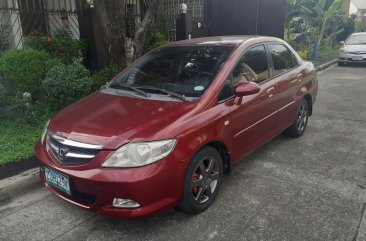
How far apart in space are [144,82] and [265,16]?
7852 millimetres

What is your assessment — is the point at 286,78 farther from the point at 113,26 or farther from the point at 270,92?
the point at 113,26

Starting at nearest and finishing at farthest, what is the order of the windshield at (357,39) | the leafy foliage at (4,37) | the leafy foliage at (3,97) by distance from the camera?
the leafy foliage at (3,97) → the leafy foliage at (4,37) → the windshield at (357,39)

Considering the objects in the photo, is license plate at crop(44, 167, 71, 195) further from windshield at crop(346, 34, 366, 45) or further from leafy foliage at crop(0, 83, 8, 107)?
windshield at crop(346, 34, 366, 45)

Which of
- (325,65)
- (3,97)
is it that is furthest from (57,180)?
(325,65)

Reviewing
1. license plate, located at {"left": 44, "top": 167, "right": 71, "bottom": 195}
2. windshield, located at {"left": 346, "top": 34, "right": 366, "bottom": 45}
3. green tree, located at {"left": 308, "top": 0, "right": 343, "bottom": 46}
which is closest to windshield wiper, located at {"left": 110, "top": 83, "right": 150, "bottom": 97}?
license plate, located at {"left": 44, "top": 167, "right": 71, "bottom": 195}

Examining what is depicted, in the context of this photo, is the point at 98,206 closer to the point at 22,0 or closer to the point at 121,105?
the point at 121,105

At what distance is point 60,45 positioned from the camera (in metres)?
6.93

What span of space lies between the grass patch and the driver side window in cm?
252

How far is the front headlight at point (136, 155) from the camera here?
2.77m

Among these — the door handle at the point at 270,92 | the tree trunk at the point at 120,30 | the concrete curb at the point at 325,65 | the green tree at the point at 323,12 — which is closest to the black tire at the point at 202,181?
the door handle at the point at 270,92

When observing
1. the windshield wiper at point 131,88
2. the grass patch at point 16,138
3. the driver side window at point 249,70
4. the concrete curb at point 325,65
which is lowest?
the concrete curb at point 325,65

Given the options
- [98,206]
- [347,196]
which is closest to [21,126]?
[98,206]

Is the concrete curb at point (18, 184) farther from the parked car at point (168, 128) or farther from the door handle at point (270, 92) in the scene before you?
the door handle at point (270, 92)

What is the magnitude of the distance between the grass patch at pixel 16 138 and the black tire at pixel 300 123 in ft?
12.0
